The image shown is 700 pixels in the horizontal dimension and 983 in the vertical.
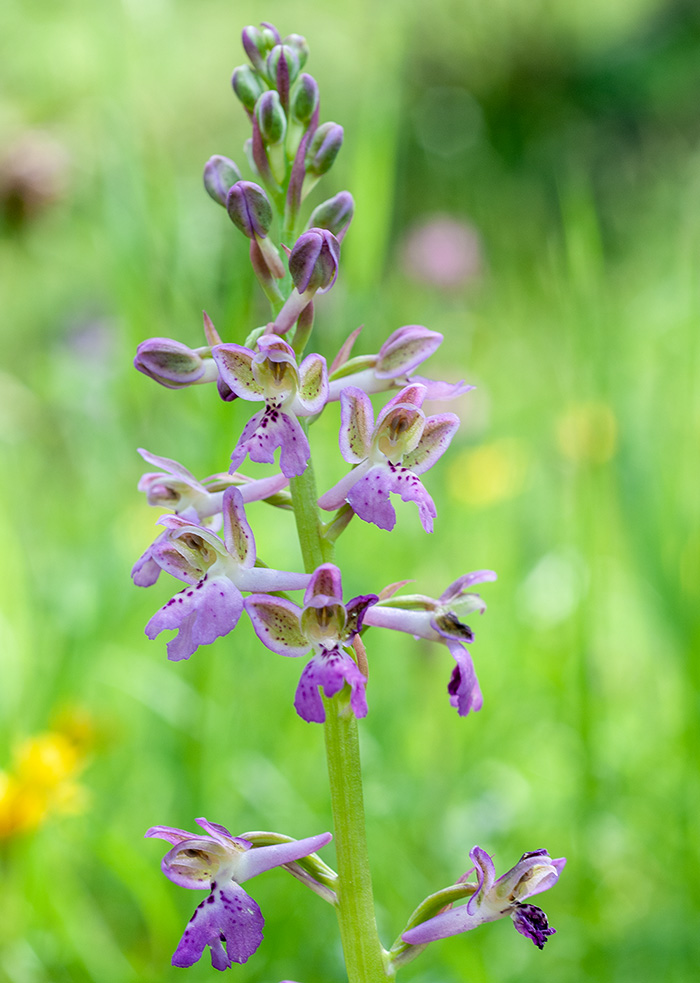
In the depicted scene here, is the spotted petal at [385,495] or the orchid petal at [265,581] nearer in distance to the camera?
the spotted petal at [385,495]

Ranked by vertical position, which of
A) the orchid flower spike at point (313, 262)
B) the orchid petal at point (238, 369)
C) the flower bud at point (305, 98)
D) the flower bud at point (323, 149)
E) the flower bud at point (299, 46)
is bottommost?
the orchid petal at point (238, 369)

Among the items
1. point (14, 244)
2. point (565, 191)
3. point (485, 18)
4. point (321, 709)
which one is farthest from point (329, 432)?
point (485, 18)

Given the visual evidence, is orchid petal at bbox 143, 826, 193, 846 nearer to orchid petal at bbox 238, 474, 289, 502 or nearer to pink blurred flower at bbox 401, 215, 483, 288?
orchid petal at bbox 238, 474, 289, 502

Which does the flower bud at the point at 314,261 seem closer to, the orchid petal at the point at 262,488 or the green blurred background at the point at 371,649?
the orchid petal at the point at 262,488

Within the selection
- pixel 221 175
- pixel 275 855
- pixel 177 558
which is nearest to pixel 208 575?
pixel 177 558

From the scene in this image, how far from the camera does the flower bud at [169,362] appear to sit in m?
1.42

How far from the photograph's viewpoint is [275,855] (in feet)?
4.25

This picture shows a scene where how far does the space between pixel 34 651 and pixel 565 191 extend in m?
2.18

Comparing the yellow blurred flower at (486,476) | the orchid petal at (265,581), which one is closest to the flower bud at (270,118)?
the orchid petal at (265,581)

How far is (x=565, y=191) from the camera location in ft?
9.31

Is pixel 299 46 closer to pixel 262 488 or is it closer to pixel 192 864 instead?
pixel 262 488

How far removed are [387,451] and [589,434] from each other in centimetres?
165

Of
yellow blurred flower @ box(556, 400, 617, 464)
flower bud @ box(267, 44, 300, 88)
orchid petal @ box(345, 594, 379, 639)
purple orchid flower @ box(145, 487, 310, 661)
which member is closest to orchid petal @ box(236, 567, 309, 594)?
purple orchid flower @ box(145, 487, 310, 661)

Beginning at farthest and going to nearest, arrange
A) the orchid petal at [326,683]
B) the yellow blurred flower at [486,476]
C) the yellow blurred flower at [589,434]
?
the yellow blurred flower at [486,476] → the yellow blurred flower at [589,434] → the orchid petal at [326,683]
